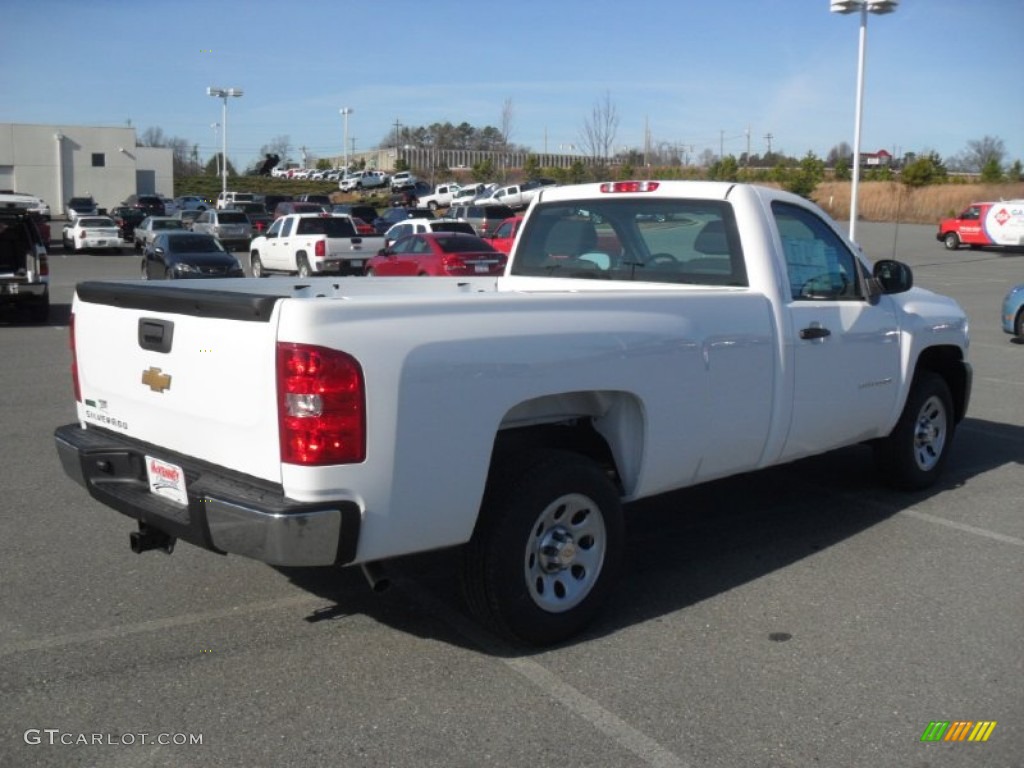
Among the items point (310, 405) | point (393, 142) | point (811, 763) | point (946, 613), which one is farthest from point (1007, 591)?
point (393, 142)

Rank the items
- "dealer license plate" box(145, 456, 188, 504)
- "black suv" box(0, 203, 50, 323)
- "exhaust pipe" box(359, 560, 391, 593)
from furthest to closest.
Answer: "black suv" box(0, 203, 50, 323) → "dealer license plate" box(145, 456, 188, 504) → "exhaust pipe" box(359, 560, 391, 593)

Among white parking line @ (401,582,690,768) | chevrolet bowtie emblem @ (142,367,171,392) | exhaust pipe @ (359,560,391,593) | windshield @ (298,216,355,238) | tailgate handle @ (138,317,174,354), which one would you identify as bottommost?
white parking line @ (401,582,690,768)

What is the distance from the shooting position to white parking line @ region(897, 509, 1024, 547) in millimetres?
6051

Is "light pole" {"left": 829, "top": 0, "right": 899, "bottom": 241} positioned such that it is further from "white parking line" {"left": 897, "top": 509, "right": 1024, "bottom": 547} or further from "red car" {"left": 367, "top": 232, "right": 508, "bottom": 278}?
"white parking line" {"left": 897, "top": 509, "right": 1024, "bottom": 547}

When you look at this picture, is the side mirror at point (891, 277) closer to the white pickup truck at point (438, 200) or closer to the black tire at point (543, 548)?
the black tire at point (543, 548)

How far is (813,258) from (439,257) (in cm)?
1737

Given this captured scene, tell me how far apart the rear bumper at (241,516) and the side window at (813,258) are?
3052 mm

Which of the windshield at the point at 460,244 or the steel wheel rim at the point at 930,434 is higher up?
the windshield at the point at 460,244

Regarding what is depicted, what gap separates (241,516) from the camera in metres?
3.70

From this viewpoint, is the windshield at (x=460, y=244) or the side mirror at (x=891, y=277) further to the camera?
the windshield at (x=460, y=244)

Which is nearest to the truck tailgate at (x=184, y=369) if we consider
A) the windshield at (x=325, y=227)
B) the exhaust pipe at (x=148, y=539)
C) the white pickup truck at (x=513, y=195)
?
the exhaust pipe at (x=148, y=539)

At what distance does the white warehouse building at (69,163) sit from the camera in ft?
245

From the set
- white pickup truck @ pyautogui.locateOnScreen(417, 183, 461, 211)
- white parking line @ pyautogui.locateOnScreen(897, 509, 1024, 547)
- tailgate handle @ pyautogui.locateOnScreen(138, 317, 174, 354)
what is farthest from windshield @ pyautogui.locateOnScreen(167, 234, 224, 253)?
white pickup truck @ pyautogui.locateOnScreen(417, 183, 461, 211)
